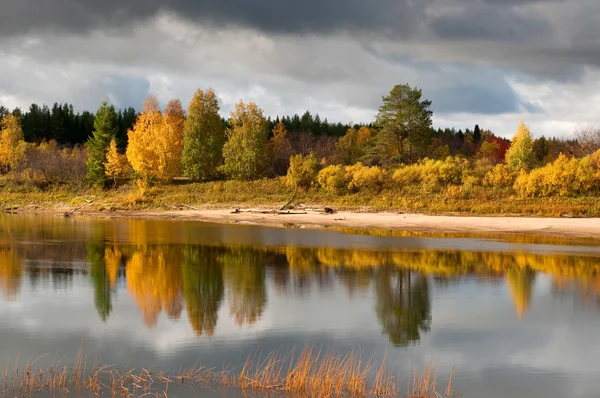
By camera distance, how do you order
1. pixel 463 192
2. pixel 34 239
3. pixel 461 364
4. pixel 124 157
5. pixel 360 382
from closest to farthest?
pixel 360 382 < pixel 461 364 < pixel 34 239 < pixel 463 192 < pixel 124 157

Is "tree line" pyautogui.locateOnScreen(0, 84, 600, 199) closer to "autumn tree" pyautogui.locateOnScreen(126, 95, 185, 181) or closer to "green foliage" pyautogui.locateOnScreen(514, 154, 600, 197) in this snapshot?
"autumn tree" pyautogui.locateOnScreen(126, 95, 185, 181)

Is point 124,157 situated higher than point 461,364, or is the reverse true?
point 124,157

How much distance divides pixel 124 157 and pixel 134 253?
143 feet

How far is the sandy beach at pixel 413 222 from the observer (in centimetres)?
4172

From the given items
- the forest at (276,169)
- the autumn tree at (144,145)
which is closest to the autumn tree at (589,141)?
the forest at (276,169)

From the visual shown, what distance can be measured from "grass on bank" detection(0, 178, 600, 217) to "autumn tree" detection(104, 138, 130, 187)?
201 centimetres

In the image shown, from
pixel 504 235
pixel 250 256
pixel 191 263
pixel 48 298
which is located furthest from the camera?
pixel 504 235

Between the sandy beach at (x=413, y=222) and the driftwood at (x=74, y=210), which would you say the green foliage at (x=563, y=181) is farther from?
the driftwood at (x=74, y=210)

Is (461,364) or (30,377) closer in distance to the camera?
(30,377)

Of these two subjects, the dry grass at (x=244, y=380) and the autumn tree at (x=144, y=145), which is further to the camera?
the autumn tree at (x=144, y=145)

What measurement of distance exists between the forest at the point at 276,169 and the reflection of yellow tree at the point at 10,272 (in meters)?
32.9

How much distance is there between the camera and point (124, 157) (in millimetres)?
72000

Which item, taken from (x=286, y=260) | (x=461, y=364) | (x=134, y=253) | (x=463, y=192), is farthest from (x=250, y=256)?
(x=463, y=192)

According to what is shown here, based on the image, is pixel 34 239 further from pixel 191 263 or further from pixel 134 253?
pixel 191 263
